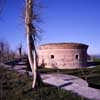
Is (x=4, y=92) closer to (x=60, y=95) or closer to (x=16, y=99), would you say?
(x=16, y=99)

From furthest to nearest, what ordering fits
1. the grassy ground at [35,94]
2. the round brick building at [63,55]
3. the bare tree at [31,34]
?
the round brick building at [63,55], the bare tree at [31,34], the grassy ground at [35,94]

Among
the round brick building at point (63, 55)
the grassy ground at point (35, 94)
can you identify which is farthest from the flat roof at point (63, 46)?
the grassy ground at point (35, 94)

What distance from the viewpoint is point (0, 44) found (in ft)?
184

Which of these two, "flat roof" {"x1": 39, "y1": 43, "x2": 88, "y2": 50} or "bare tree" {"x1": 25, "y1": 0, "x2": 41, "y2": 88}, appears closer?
"bare tree" {"x1": 25, "y1": 0, "x2": 41, "y2": 88}

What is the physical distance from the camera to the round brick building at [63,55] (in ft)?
102

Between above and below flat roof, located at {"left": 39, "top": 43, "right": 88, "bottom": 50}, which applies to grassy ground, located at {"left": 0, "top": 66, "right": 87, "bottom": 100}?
below

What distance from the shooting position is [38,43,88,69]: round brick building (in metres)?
31.0

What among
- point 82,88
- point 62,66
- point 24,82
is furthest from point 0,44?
point 82,88

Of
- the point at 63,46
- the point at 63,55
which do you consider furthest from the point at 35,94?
the point at 63,46

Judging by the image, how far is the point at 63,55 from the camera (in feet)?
102

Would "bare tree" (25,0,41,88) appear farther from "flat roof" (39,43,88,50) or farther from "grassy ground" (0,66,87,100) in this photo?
"flat roof" (39,43,88,50)

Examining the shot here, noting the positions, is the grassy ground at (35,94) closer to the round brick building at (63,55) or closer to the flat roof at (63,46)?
the round brick building at (63,55)

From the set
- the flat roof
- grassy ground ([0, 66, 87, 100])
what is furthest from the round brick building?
grassy ground ([0, 66, 87, 100])

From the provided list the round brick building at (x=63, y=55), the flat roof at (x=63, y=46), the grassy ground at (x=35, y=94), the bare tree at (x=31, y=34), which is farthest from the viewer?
the flat roof at (x=63, y=46)
